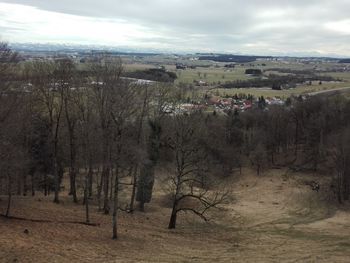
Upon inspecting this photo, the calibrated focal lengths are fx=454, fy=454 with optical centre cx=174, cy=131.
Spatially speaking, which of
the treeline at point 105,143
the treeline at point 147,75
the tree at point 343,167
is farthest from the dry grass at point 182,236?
the treeline at point 147,75

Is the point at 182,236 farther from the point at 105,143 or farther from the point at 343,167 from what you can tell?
the point at 343,167

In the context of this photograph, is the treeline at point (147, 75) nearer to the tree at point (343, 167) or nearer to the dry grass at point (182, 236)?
the dry grass at point (182, 236)

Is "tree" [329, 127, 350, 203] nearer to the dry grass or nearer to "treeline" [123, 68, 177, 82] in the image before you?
the dry grass

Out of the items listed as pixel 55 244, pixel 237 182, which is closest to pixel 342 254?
pixel 55 244

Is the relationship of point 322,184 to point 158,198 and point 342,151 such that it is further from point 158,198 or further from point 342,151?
point 158,198

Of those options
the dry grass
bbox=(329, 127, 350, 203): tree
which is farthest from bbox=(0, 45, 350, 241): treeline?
the dry grass
